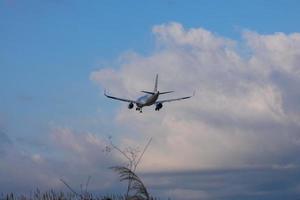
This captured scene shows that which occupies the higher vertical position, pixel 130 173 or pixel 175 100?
pixel 175 100

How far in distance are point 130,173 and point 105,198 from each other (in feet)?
4.26

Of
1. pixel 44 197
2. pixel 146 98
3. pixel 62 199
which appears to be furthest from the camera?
pixel 146 98

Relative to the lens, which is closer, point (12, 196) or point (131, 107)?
point (12, 196)

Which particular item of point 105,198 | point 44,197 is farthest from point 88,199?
point 44,197

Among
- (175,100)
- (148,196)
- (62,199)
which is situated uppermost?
(175,100)

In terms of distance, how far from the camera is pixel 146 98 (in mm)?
160750

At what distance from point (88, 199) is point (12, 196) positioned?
108 ft

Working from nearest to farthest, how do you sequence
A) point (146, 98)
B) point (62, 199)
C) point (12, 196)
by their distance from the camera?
point (62, 199), point (12, 196), point (146, 98)

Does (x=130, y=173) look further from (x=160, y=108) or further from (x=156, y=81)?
(x=156, y=81)

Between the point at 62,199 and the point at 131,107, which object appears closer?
the point at 62,199

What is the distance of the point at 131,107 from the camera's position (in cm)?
15738

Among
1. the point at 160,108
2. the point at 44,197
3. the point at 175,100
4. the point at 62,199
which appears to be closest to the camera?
the point at 62,199

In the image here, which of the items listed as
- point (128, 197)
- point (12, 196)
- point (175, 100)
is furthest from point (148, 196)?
point (175, 100)

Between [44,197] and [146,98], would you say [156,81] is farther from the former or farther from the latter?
[44,197]
